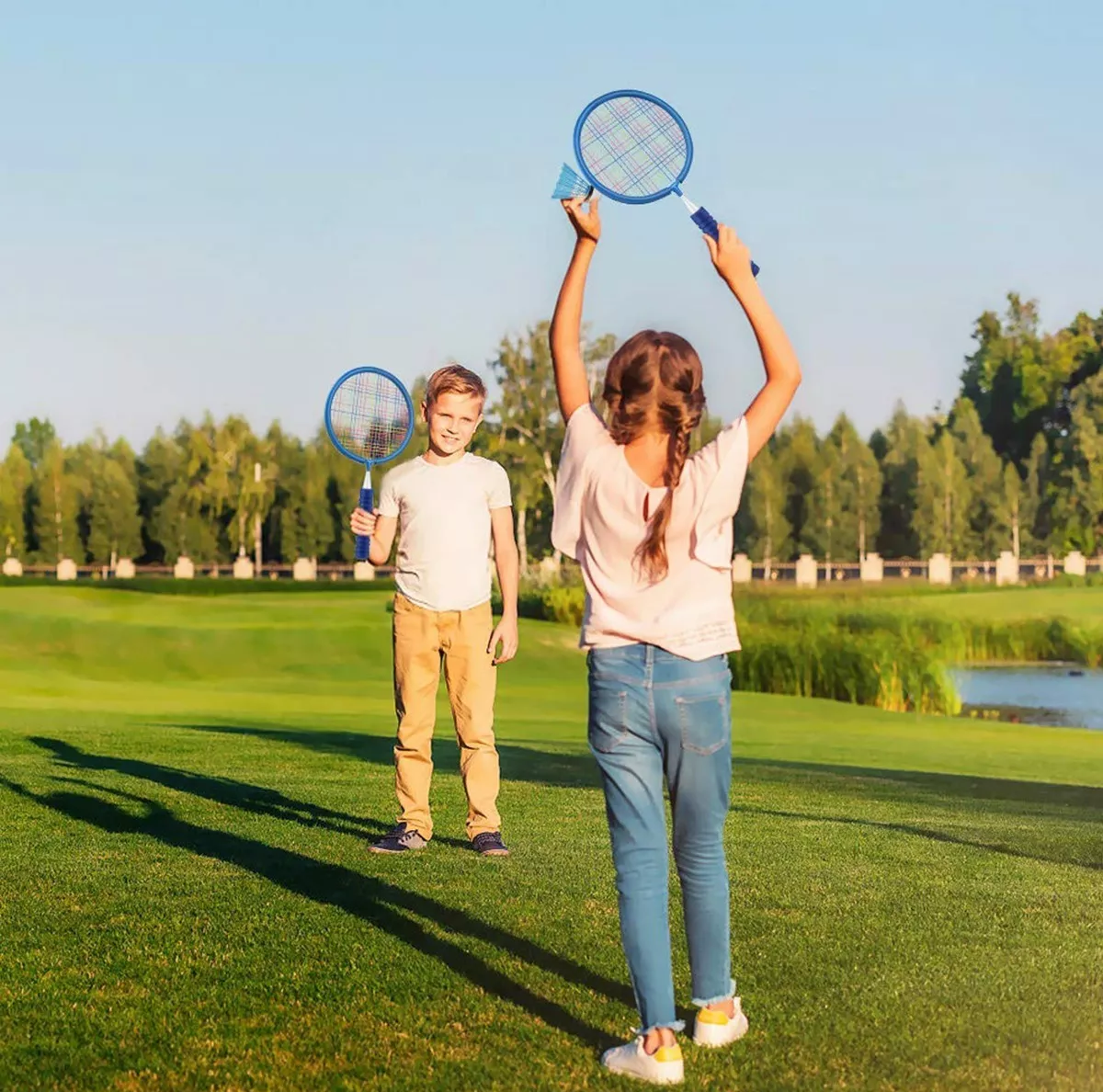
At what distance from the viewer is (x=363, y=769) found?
1167 centimetres

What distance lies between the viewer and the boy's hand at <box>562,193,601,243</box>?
468 cm

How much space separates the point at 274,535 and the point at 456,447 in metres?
69.8

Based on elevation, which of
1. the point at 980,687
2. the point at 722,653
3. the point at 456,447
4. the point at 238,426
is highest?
the point at 238,426

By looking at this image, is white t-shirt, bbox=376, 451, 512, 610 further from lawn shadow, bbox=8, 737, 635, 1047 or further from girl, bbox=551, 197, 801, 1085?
girl, bbox=551, 197, 801, 1085

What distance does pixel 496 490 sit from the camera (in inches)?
297

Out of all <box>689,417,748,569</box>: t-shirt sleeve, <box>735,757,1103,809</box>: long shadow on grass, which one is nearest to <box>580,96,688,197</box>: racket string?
<box>689,417,748,569</box>: t-shirt sleeve

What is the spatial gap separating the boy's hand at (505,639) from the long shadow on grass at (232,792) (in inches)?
40.4

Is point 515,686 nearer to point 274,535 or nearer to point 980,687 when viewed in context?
point 980,687

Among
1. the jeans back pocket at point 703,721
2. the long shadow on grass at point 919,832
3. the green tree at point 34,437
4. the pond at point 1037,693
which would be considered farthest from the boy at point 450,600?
the green tree at point 34,437

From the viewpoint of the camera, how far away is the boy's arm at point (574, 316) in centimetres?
449

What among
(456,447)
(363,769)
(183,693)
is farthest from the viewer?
(183,693)

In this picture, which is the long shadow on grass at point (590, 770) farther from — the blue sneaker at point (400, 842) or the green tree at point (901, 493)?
the green tree at point (901, 493)

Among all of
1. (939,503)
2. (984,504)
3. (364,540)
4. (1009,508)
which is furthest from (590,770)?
(1009,508)

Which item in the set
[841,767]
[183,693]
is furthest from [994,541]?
[841,767]
